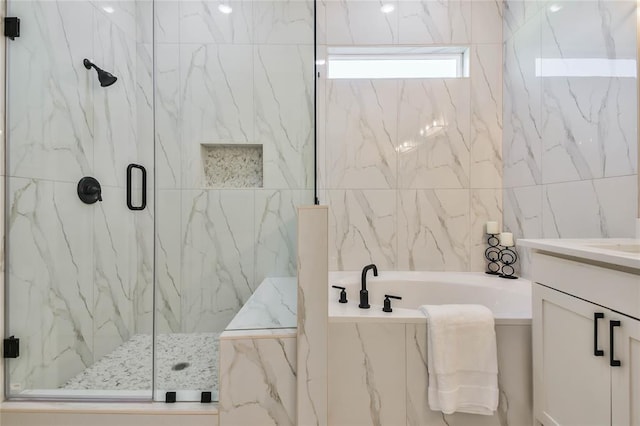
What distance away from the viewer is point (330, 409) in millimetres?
1408

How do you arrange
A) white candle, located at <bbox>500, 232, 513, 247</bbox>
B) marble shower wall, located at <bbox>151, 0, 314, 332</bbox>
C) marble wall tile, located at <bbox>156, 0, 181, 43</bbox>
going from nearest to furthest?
marble shower wall, located at <bbox>151, 0, 314, 332</bbox>, marble wall tile, located at <bbox>156, 0, 181, 43</bbox>, white candle, located at <bbox>500, 232, 513, 247</bbox>

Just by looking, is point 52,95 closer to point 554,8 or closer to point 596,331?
point 596,331

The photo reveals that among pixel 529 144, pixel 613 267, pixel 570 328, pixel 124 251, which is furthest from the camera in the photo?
pixel 529 144

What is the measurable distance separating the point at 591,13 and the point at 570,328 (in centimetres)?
159

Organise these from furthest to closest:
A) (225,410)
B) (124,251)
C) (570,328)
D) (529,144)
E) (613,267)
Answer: (529,144)
(124,251)
(225,410)
(570,328)
(613,267)

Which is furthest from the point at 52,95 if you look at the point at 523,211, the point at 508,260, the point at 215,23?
the point at 508,260

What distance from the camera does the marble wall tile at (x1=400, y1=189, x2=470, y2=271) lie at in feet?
7.93

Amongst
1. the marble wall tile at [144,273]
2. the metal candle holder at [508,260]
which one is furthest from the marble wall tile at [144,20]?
the metal candle holder at [508,260]

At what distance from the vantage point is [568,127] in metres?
1.76

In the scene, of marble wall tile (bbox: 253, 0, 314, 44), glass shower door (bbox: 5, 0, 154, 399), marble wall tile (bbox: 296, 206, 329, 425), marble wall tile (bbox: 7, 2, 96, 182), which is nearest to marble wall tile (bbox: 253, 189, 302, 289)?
marble wall tile (bbox: 296, 206, 329, 425)

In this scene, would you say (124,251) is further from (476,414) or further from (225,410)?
(476,414)

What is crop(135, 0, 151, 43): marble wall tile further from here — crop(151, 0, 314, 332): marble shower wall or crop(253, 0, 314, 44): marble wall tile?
crop(253, 0, 314, 44): marble wall tile

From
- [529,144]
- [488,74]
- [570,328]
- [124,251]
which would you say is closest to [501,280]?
[529,144]

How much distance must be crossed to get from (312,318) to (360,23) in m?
2.23
